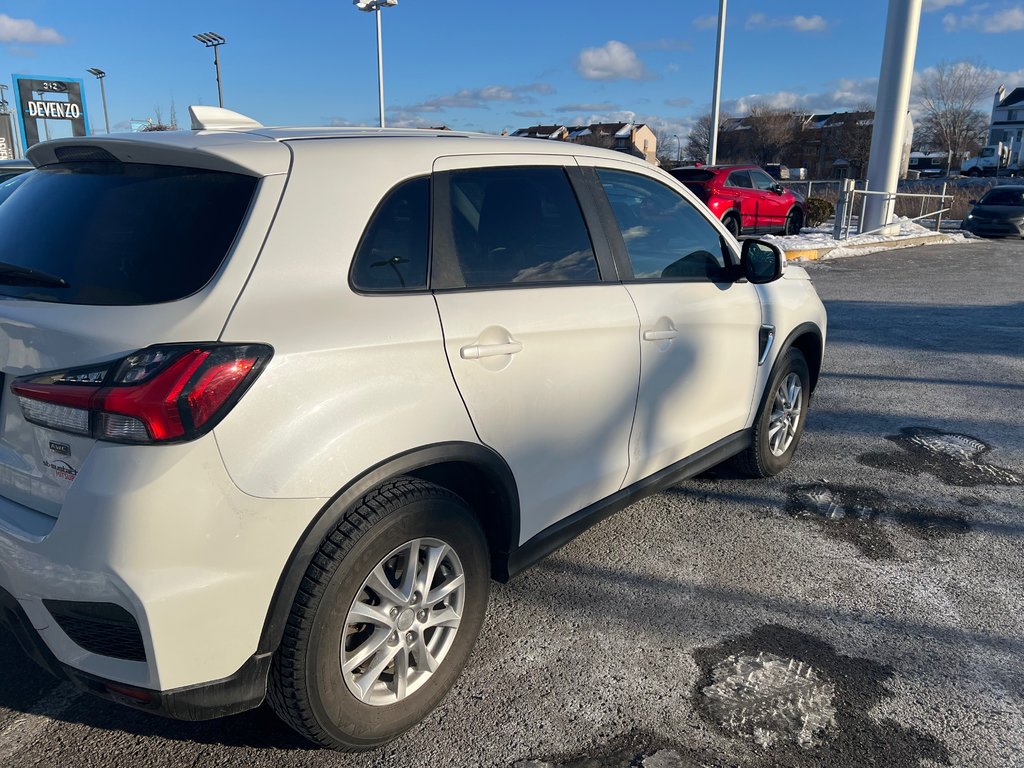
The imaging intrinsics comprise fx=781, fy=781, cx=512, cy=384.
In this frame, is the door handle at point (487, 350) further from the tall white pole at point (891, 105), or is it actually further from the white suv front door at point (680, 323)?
the tall white pole at point (891, 105)

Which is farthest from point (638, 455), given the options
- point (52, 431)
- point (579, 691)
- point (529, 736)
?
point (52, 431)

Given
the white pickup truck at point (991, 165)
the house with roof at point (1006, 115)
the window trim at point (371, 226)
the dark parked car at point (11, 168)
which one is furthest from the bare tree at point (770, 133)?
the window trim at point (371, 226)

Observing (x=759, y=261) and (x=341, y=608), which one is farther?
(x=759, y=261)

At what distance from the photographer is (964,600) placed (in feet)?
10.6

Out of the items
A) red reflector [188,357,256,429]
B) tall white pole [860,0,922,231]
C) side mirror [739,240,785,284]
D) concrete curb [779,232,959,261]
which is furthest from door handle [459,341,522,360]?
tall white pole [860,0,922,231]

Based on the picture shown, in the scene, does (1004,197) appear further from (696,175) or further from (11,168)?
(11,168)

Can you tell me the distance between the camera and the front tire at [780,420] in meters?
4.16

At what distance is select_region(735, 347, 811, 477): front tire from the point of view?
4.16 metres

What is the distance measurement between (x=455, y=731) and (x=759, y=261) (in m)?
2.51

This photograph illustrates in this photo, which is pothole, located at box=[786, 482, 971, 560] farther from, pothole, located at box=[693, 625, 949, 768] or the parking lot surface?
pothole, located at box=[693, 625, 949, 768]

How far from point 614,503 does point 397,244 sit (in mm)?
1393

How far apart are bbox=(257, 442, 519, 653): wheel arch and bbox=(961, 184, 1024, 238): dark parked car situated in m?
22.5

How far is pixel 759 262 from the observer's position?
3734 mm

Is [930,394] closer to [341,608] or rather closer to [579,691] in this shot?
[579,691]
